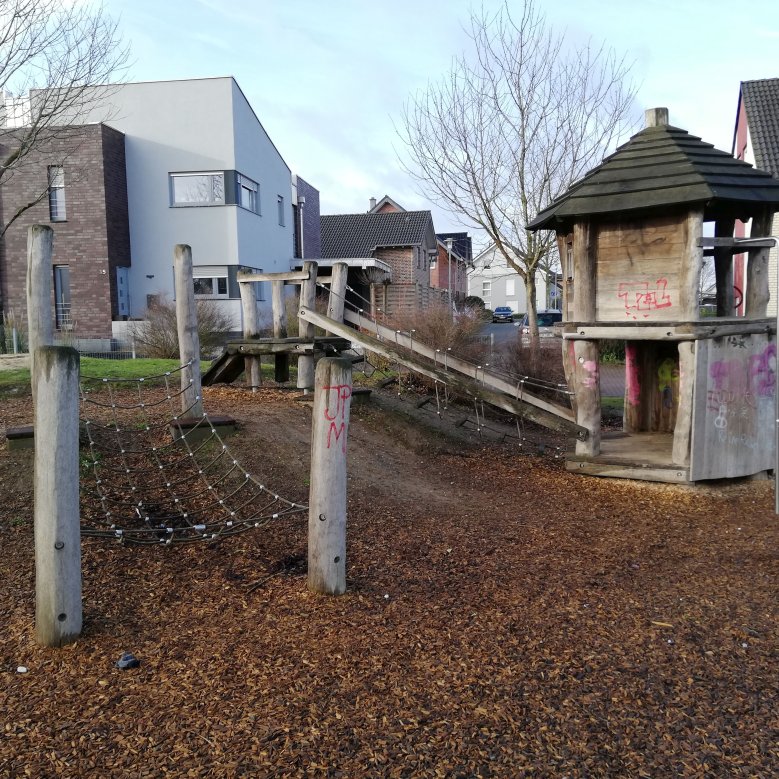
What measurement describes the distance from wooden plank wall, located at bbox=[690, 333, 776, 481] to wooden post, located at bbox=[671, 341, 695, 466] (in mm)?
105

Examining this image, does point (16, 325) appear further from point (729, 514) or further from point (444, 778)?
point (444, 778)

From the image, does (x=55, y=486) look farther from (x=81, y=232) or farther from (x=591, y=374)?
(x=81, y=232)

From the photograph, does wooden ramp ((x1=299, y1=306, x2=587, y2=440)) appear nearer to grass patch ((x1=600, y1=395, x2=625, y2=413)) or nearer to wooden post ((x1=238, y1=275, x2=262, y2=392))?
wooden post ((x1=238, y1=275, x2=262, y2=392))

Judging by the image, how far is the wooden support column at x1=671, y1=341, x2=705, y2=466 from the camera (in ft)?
24.6

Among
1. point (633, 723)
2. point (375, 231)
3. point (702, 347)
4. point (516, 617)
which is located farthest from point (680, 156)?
point (375, 231)

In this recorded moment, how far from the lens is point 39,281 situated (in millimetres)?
6105

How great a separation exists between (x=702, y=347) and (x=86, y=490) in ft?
19.5

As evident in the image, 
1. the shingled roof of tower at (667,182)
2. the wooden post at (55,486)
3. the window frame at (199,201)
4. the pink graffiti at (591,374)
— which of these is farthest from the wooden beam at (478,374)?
the window frame at (199,201)

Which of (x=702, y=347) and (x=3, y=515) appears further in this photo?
(x=702, y=347)

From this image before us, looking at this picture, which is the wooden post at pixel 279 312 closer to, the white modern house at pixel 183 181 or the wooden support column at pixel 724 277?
the wooden support column at pixel 724 277

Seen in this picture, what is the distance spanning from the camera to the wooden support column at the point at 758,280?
788 cm

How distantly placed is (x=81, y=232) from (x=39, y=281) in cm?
1692

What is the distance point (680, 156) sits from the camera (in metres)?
7.82

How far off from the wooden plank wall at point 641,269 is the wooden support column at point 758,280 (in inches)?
37.1
